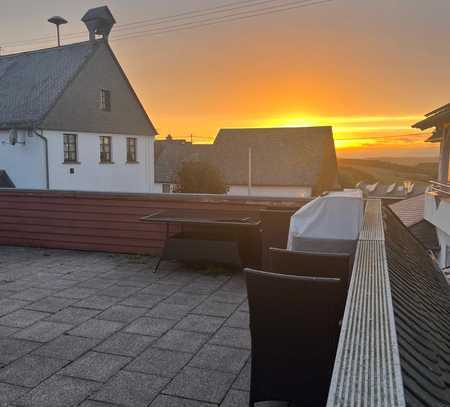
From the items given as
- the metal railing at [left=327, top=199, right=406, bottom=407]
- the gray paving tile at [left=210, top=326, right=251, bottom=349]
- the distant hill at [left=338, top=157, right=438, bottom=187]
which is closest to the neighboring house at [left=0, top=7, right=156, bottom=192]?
the distant hill at [left=338, top=157, right=438, bottom=187]

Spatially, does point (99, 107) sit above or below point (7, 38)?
below

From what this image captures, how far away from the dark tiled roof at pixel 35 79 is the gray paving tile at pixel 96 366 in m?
17.8

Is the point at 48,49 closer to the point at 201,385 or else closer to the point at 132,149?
the point at 132,149

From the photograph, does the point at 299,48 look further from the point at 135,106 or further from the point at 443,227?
the point at 135,106

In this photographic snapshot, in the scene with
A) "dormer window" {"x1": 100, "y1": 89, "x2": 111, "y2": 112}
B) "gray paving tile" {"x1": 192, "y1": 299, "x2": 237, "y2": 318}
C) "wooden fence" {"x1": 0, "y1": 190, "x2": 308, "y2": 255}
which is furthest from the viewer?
"dormer window" {"x1": 100, "y1": 89, "x2": 111, "y2": 112}

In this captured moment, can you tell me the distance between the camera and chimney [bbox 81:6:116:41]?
22453 millimetres

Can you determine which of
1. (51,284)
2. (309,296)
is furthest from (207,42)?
(309,296)

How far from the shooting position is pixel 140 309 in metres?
4.12

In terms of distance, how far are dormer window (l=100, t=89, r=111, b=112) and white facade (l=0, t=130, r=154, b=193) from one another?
145 centimetres

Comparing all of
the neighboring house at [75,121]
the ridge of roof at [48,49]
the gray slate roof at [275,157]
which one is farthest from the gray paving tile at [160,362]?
the gray slate roof at [275,157]

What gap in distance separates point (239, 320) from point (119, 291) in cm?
150

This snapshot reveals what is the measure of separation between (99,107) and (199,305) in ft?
66.4

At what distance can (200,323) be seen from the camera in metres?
3.76

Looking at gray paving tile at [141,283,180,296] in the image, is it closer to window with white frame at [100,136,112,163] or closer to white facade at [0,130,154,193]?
white facade at [0,130,154,193]
